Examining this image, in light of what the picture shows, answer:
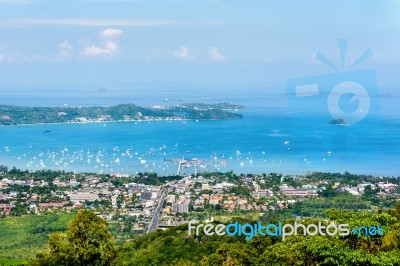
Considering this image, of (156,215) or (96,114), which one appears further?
(96,114)

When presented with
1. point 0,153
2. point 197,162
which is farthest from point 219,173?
point 0,153

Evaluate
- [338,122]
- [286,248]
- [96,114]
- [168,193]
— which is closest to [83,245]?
[286,248]

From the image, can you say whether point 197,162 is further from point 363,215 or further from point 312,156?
point 363,215

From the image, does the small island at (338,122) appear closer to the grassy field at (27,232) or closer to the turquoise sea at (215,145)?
the turquoise sea at (215,145)

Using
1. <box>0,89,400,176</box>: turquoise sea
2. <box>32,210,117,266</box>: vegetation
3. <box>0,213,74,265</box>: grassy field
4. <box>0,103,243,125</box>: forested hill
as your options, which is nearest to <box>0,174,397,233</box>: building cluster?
<box>0,213,74,265</box>: grassy field

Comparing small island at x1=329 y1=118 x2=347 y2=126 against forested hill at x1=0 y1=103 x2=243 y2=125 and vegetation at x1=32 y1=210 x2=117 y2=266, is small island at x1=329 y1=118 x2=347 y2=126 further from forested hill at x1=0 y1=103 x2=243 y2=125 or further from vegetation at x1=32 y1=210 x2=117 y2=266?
vegetation at x1=32 y1=210 x2=117 y2=266

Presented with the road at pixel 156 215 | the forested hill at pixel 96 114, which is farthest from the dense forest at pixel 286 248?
the forested hill at pixel 96 114

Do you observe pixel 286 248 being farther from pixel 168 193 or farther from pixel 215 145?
pixel 215 145
